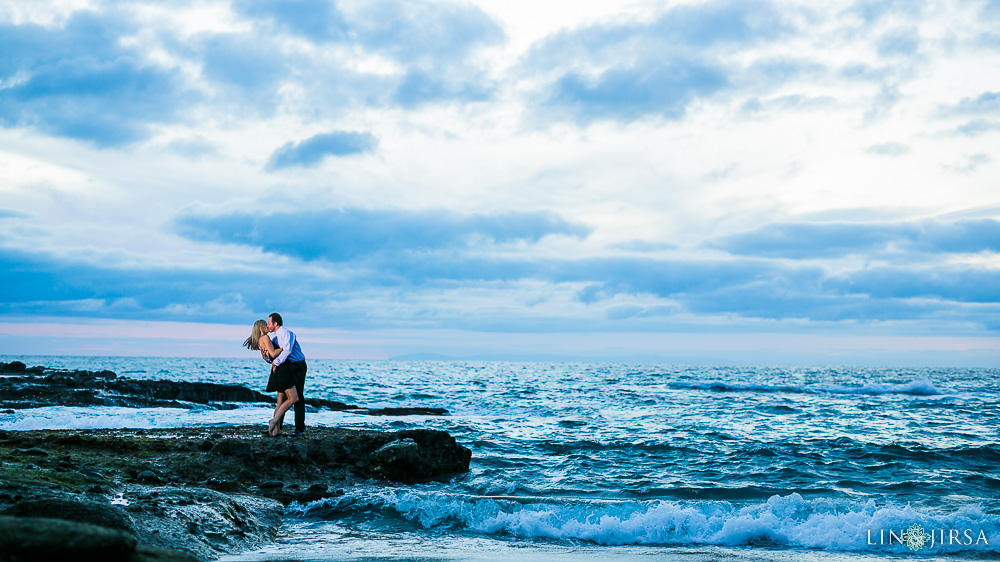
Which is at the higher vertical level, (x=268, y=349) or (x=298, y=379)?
(x=268, y=349)

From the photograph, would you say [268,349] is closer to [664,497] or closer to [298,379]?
[298,379]

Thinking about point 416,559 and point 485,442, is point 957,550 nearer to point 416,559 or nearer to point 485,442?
point 416,559

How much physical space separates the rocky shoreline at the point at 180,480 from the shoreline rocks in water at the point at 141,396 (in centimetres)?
1101

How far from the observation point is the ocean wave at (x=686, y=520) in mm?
8055

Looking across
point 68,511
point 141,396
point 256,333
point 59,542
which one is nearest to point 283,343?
point 256,333

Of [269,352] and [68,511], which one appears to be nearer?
[68,511]

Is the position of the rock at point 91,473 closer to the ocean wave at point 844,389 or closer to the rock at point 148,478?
the rock at point 148,478

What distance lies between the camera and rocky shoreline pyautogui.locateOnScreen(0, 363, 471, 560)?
12.1 feet

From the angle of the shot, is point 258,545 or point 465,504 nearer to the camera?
point 258,545

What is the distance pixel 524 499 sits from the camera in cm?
974

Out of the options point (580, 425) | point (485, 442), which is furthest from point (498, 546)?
point (580, 425)

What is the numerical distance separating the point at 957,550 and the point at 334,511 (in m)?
7.39

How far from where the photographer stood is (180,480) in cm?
884

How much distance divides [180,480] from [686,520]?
21.7ft
